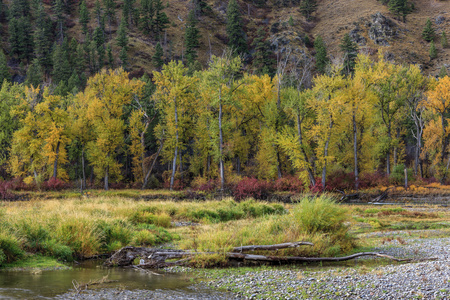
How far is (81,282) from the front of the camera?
9508 millimetres

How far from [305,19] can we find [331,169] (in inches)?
3666

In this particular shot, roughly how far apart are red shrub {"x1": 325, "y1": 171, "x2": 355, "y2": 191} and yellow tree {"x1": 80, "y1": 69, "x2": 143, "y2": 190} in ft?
92.4

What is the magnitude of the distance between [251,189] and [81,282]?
3251 centimetres

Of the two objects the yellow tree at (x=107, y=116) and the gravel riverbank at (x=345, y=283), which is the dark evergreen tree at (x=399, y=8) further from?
the gravel riverbank at (x=345, y=283)

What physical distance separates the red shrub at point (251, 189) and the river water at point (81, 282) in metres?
29.6

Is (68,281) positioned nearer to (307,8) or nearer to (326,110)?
(326,110)

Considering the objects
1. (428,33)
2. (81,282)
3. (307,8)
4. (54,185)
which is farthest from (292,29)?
(81,282)

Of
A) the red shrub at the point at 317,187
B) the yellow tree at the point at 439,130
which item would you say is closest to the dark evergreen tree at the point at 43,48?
the red shrub at the point at 317,187

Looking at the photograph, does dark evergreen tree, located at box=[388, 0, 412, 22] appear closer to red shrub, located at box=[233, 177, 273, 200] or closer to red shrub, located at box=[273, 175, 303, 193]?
red shrub, located at box=[273, 175, 303, 193]

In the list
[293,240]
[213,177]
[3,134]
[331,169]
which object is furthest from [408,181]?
[3,134]

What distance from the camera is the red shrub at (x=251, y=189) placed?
134 feet

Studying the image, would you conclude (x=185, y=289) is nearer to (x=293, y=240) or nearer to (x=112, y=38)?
(x=293, y=240)

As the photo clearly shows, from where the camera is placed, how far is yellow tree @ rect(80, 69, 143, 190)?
46.7 metres

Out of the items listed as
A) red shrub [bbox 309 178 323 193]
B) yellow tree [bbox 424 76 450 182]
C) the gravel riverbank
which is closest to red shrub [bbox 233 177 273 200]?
red shrub [bbox 309 178 323 193]
